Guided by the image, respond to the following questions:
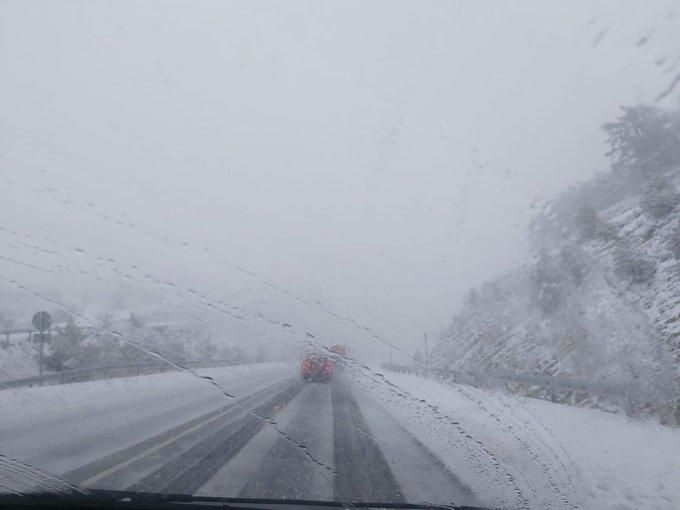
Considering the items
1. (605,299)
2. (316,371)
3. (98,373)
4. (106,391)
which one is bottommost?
(106,391)

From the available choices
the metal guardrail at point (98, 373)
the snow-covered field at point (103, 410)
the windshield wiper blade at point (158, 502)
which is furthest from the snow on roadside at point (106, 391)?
the windshield wiper blade at point (158, 502)

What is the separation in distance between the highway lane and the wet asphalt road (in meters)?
0.01

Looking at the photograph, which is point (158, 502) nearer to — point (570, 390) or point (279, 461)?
point (279, 461)

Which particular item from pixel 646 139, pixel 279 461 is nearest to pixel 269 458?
pixel 279 461

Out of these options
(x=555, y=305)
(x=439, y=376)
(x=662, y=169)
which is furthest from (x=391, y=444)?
(x=662, y=169)

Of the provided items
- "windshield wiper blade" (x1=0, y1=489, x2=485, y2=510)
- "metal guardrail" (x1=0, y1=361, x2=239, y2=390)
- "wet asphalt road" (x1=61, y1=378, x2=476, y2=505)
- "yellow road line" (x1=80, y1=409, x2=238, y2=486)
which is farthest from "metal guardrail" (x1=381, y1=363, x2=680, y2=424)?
"windshield wiper blade" (x1=0, y1=489, x2=485, y2=510)

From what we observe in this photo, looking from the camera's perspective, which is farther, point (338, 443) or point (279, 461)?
point (338, 443)

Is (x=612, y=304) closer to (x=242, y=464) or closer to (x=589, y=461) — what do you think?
(x=589, y=461)

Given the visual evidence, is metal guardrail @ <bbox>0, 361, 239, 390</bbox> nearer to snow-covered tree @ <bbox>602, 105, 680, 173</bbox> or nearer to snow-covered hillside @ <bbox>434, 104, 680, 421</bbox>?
snow-covered hillside @ <bbox>434, 104, 680, 421</bbox>

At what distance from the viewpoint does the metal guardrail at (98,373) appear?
8.17 metres

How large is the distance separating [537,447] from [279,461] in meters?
3.29

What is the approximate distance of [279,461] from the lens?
6.79 meters

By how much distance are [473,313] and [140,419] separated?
19.0 feet

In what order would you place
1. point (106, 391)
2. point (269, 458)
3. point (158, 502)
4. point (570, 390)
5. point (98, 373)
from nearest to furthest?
point (158, 502)
point (269, 458)
point (98, 373)
point (570, 390)
point (106, 391)
